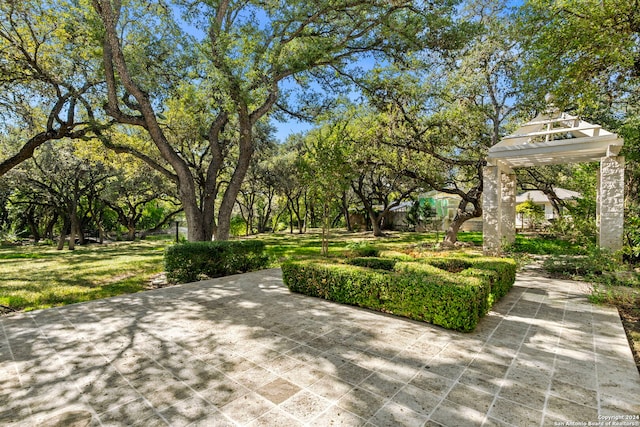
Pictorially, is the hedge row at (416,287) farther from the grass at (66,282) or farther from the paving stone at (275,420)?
the grass at (66,282)

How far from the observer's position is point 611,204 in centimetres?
683

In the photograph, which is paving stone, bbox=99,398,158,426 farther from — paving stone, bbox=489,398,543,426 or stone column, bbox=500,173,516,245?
stone column, bbox=500,173,516,245

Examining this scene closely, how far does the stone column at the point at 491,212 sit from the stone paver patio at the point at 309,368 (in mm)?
3645

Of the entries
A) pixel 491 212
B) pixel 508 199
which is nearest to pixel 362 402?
pixel 491 212

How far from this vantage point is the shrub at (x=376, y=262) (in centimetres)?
614

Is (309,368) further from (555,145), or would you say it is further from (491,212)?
(555,145)

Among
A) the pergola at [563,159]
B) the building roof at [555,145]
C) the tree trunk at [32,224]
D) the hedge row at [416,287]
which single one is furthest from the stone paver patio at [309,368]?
the tree trunk at [32,224]

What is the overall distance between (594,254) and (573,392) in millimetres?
4905

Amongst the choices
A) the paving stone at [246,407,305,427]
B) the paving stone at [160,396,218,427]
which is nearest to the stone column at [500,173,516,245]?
the paving stone at [246,407,305,427]

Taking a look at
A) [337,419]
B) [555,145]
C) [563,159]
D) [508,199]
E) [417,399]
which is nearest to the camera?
[337,419]

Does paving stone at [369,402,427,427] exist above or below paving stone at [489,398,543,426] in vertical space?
above

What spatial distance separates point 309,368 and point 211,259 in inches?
209

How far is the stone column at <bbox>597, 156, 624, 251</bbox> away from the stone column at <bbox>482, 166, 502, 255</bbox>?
2094 millimetres

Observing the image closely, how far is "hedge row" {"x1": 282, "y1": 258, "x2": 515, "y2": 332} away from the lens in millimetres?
3887
